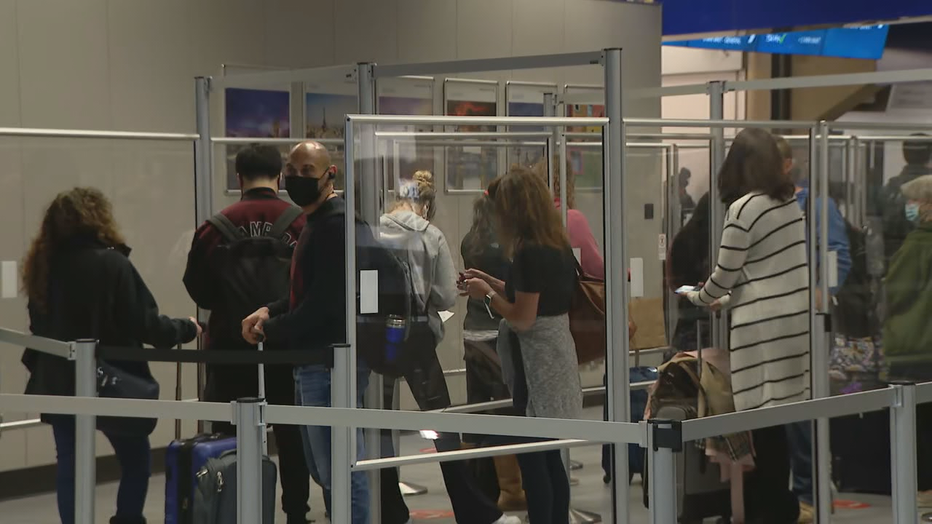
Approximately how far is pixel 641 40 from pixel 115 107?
495 centimetres

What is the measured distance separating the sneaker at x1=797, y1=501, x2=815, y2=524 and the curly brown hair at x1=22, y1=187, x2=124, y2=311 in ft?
9.66

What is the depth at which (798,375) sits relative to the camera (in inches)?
187

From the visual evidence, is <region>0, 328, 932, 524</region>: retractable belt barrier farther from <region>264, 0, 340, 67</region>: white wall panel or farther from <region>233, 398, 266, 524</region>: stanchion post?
<region>264, 0, 340, 67</region>: white wall panel

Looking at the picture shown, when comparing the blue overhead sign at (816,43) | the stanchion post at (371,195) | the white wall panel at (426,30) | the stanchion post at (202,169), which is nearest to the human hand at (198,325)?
the stanchion post at (202,169)

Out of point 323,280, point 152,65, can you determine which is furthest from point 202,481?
point 152,65

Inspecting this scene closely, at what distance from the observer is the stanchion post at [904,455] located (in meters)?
2.98

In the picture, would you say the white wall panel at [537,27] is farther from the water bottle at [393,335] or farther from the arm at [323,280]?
the water bottle at [393,335]

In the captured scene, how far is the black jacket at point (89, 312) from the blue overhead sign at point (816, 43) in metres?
7.68

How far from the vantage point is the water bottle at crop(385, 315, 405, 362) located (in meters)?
3.97

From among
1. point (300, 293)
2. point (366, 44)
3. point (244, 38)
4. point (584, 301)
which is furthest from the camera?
point (366, 44)

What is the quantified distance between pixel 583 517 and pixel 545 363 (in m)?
1.85

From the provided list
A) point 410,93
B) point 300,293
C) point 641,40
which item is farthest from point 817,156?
point 641,40

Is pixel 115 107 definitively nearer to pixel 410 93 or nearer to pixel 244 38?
pixel 244 38

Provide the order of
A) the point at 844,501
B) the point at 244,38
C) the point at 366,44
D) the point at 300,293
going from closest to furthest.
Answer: the point at 300,293, the point at 844,501, the point at 244,38, the point at 366,44
